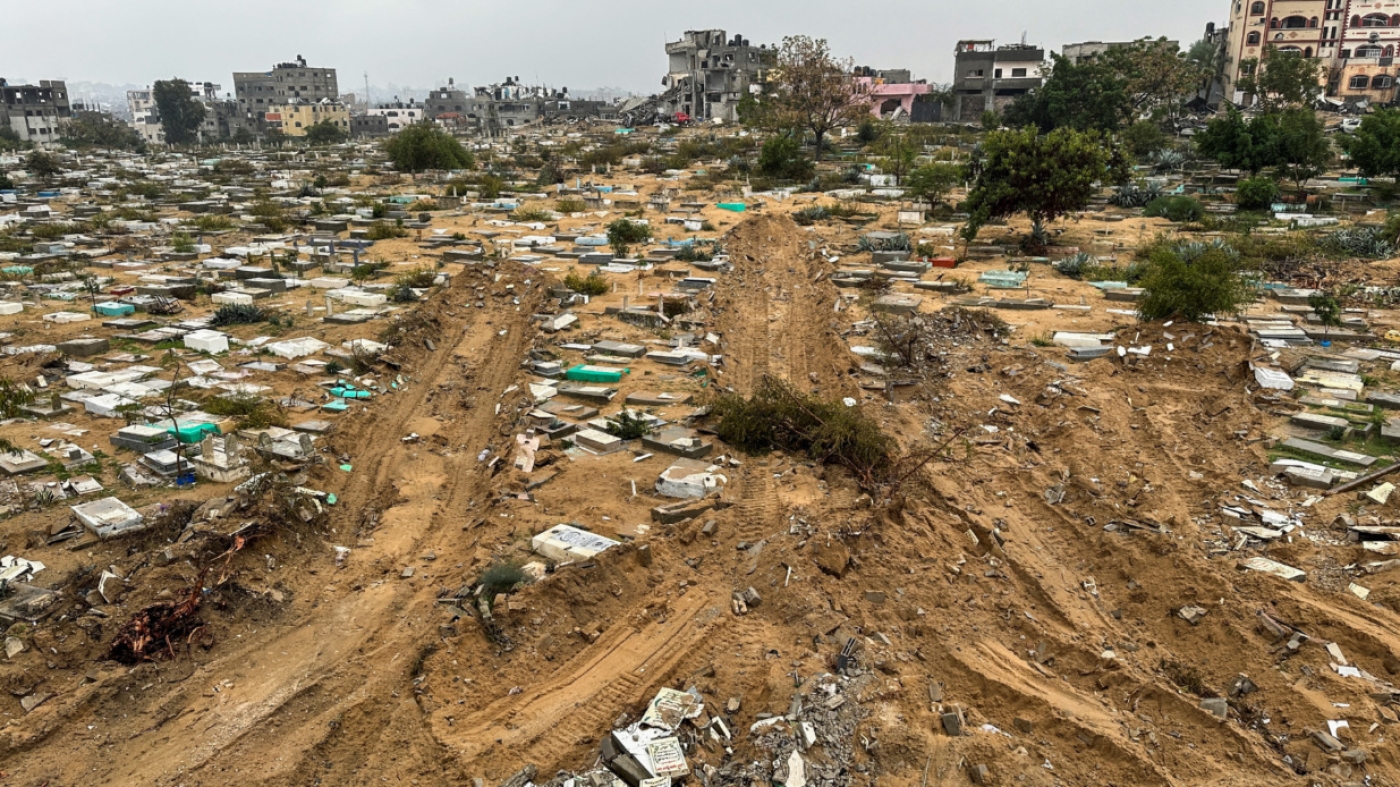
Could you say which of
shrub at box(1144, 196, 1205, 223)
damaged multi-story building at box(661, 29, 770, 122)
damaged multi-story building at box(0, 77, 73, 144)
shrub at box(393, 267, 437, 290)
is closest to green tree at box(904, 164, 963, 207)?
shrub at box(1144, 196, 1205, 223)

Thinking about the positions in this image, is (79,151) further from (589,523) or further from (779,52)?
(589,523)

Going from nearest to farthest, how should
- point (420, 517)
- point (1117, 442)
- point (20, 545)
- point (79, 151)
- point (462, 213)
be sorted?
point (20, 545)
point (420, 517)
point (1117, 442)
point (462, 213)
point (79, 151)

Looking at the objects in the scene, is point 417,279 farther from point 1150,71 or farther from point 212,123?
point 212,123

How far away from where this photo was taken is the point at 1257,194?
21.8 m

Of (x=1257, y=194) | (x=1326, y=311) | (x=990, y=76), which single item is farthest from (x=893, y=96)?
(x=1326, y=311)

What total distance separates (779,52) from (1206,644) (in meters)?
38.8

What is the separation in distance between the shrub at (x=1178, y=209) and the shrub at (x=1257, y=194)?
39.6 inches

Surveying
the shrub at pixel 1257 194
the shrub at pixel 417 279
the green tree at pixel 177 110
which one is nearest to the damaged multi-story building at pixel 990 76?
the shrub at pixel 1257 194

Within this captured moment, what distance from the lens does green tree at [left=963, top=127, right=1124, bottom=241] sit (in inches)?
668

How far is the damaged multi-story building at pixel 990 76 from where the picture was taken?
183 ft

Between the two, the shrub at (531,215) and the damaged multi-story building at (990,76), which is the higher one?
the damaged multi-story building at (990,76)

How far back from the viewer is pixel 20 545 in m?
6.27

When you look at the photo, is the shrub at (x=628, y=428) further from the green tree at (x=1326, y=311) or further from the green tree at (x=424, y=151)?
the green tree at (x=424, y=151)

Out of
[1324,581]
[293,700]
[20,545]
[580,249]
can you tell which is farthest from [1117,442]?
[580,249]
